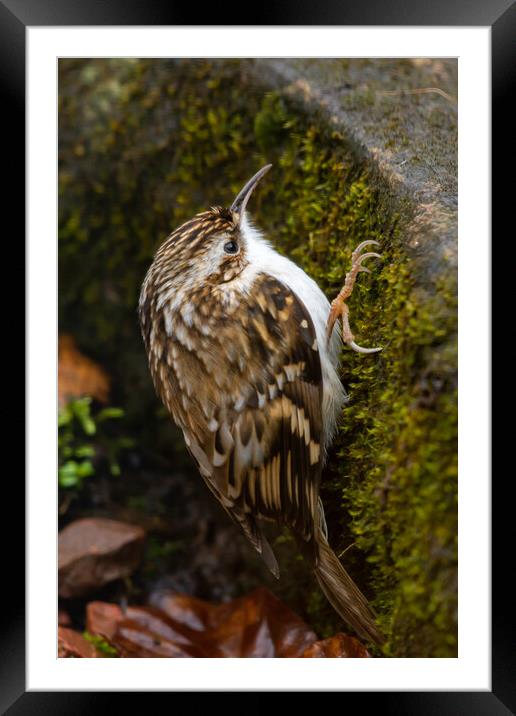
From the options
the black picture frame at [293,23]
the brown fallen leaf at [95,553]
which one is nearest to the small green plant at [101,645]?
the brown fallen leaf at [95,553]

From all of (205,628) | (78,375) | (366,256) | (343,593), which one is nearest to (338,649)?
(343,593)

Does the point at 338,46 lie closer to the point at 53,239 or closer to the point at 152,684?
the point at 53,239

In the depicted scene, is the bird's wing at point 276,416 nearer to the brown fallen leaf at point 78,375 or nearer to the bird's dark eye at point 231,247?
the bird's dark eye at point 231,247

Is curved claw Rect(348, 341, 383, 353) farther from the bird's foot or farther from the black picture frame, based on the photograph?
the black picture frame

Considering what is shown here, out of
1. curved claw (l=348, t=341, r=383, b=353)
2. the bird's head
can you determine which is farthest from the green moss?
the bird's head

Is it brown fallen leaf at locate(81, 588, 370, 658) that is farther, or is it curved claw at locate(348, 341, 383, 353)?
brown fallen leaf at locate(81, 588, 370, 658)
